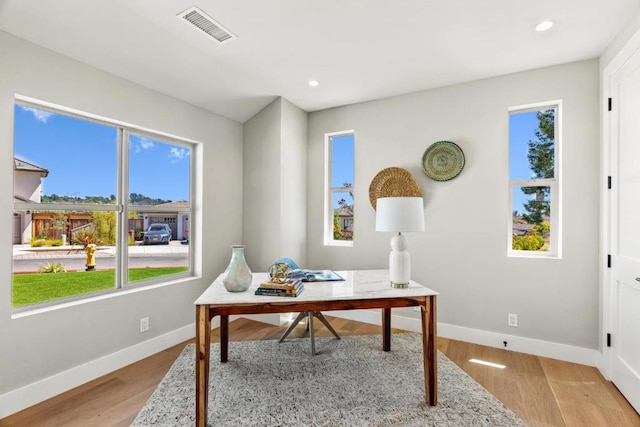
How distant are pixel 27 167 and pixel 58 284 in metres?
0.88

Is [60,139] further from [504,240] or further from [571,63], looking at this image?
[571,63]

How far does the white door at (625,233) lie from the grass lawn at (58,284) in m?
3.86

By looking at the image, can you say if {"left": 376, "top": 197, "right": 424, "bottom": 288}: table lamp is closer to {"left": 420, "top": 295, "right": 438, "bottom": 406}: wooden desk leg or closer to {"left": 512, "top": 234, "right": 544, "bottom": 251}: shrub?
{"left": 420, "top": 295, "right": 438, "bottom": 406}: wooden desk leg

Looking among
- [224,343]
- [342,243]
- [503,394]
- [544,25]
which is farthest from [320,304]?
[544,25]

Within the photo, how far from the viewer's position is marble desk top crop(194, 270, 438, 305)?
5.92ft

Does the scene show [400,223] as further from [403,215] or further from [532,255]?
[532,255]

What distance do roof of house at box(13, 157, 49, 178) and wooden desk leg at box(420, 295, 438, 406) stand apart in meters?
2.88

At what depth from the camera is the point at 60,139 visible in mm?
2336

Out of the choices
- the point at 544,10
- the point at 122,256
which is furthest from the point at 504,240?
the point at 122,256

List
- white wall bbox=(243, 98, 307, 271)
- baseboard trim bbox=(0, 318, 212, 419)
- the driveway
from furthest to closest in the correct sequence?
1. white wall bbox=(243, 98, 307, 271)
2. the driveway
3. baseboard trim bbox=(0, 318, 212, 419)

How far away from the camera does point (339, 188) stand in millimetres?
3801

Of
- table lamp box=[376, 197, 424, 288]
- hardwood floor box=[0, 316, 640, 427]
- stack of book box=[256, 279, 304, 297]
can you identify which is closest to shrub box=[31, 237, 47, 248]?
hardwood floor box=[0, 316, 640, 427]

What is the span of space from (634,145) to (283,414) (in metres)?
2.87

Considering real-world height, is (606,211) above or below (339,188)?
below
